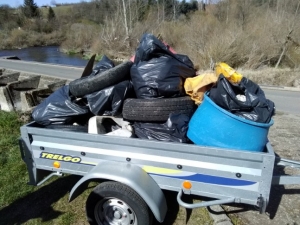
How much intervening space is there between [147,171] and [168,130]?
1.55ft

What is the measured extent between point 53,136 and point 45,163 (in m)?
0.39

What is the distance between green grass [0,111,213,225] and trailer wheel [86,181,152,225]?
0.40 meters

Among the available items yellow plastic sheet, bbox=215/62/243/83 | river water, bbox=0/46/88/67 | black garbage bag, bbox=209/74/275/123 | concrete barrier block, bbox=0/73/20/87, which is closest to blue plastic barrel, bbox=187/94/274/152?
black garbage bag, bbox=209/74/275/123

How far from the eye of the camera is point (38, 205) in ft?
10.9

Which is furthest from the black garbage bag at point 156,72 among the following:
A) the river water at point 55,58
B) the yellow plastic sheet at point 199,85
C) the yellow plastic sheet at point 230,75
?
the river water at point 55,58

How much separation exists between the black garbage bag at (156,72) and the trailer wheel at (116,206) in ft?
3.50

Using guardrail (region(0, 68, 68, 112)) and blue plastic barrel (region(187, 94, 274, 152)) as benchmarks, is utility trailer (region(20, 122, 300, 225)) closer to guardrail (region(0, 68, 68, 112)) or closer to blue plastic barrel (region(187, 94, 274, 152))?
blue plastic barrel (region(187, 94, 274, 152))

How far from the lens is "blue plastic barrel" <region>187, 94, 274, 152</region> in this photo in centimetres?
224

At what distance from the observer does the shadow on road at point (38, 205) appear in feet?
10.2

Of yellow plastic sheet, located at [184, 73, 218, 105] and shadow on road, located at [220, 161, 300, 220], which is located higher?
yellow plastic sheet, located at [184, 73, 218, 105]

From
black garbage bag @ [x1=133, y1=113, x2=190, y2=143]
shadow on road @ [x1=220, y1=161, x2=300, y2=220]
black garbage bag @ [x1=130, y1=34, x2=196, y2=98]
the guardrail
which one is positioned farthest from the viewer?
the guardrail

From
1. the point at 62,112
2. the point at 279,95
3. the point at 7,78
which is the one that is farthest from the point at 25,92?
the point at 279,95

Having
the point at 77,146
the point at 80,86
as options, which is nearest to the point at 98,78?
the point at 80,86

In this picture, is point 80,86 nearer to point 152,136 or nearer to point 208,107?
point 152,136
